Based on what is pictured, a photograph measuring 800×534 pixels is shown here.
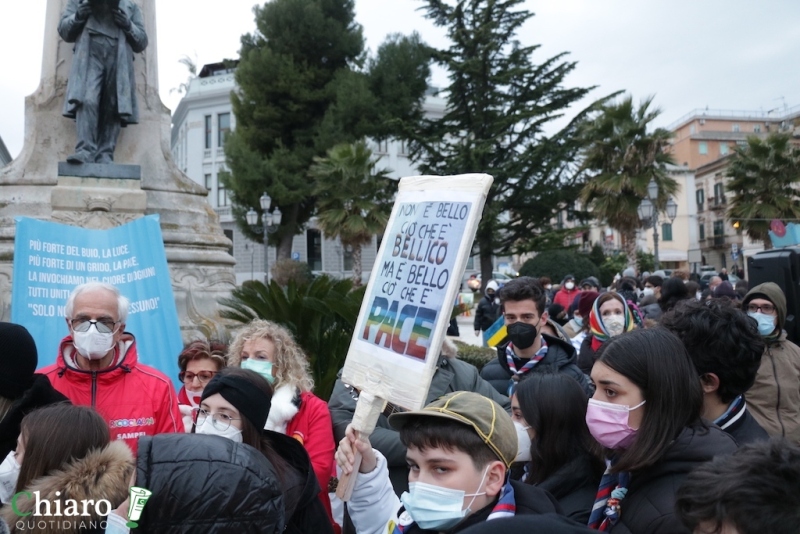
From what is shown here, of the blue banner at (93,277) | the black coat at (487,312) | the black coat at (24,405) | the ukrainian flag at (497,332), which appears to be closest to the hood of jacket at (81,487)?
the black coat at (24,405)

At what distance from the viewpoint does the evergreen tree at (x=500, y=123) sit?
108ft

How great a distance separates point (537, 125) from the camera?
3366 cm

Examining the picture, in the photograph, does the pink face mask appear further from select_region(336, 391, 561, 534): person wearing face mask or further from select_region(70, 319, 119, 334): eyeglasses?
select_region(70, 319, 119, 334): eyeglasses

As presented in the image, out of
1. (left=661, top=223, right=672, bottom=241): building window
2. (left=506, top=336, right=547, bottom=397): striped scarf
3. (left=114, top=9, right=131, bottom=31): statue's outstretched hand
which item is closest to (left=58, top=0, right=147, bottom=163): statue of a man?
(left=114, top=9, right=131, bottom=31): statue's outstretched hand

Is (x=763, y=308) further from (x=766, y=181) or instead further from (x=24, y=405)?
(x=766, y=181)

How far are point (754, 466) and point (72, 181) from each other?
8.15 meters

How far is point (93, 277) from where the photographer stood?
5996 mm

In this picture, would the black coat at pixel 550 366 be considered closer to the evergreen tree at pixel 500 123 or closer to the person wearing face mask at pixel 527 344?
the person wearing face mask at pixel 527 344

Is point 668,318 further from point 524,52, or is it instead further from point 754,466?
point 524,52

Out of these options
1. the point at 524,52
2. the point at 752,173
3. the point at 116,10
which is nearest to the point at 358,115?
the point at 524,52

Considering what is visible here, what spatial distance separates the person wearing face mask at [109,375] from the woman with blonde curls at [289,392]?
41 cm

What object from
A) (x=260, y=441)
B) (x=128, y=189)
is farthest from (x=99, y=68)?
(x=260, y=441)

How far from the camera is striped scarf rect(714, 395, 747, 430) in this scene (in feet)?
9.64

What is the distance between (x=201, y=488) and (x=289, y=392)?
5.51ft
